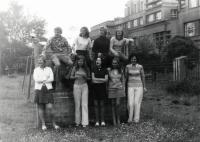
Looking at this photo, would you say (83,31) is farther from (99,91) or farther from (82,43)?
(99,91)

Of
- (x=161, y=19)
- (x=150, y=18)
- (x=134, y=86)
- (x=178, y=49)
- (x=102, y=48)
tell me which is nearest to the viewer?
(x=102, y=48)

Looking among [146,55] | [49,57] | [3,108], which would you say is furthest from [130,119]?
[146,55]

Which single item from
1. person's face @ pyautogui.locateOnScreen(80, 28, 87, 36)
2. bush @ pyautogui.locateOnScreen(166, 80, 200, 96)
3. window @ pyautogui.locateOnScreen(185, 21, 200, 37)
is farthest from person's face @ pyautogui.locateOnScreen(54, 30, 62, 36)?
window @ pyautogui.locateOnScreen(185, 21, 200, 37)

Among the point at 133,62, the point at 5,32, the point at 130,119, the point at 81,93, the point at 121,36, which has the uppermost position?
the point at 5,32

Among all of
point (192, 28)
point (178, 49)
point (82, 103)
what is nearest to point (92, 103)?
point (82, 103)

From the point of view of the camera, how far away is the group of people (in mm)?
9805

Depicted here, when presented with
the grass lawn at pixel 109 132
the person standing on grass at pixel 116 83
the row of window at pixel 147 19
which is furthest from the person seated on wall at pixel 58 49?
the row of window at pixel 147 19

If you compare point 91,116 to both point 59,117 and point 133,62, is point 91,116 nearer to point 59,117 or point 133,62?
point 59,117

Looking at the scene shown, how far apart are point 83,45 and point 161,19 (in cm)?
4192

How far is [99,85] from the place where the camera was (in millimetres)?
10133

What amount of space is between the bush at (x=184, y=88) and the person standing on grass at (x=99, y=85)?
7.83 m

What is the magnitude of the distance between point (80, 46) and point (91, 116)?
87.7 inches

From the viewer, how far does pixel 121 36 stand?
35.1 ft

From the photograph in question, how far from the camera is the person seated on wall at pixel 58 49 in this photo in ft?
34.1
